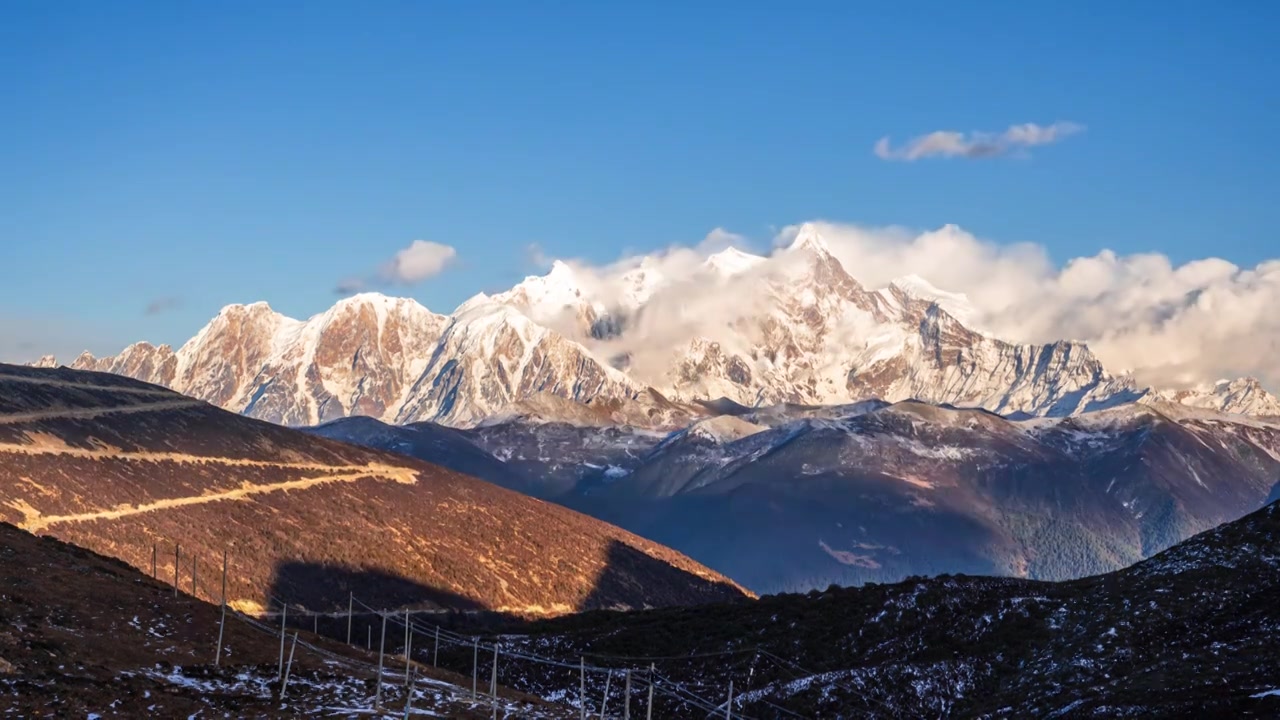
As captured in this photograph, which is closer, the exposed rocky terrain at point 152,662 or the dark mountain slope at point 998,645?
the exposed rocky terrain at point 152,662

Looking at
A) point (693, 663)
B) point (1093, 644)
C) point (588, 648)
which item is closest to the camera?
point (1093, 644)

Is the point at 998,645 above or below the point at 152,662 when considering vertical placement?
above

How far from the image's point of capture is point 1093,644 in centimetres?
11394

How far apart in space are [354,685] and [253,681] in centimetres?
750

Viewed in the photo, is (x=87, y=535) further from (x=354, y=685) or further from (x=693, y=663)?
(x=354, y=685)

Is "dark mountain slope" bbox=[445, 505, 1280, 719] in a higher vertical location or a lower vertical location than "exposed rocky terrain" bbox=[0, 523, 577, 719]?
higher

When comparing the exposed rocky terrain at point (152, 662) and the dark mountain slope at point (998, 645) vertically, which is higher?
the dark mountain slope at point (998, 645)

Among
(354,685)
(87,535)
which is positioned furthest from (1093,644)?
(87,535)

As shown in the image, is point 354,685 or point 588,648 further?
point 588,648

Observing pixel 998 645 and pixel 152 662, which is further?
pixel 998 645

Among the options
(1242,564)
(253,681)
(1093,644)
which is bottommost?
(253,681)

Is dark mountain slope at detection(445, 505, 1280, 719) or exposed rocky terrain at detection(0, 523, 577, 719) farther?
dark mountain slope at detection(445, 505, 1280, 719)

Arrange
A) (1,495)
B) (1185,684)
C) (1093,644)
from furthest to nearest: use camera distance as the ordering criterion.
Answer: (1,495) < (1093,644) < (1185,684)

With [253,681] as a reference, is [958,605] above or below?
→ above
